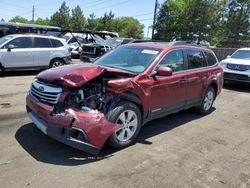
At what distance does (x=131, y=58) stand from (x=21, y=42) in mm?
7526

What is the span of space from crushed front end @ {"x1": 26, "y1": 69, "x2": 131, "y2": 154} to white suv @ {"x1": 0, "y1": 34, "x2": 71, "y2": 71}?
744 cm

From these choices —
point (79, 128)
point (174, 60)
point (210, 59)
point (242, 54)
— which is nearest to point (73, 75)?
point (79, 128)

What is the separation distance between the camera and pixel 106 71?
4805 mm

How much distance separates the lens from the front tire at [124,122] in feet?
15.2

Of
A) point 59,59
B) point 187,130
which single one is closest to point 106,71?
point 187,130

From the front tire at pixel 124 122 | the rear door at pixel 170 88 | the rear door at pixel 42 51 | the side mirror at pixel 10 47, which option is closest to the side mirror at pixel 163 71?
the rear door at pixel 170 88

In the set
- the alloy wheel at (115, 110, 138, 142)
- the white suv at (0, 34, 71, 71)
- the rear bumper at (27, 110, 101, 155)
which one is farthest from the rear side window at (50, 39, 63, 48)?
the rear bumper at (27, 110, 101, 155)

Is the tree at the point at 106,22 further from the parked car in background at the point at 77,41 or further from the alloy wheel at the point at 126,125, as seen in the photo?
the alloy wheel at the point at 126,125

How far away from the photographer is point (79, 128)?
166 inches

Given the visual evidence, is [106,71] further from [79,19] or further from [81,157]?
[79,19]

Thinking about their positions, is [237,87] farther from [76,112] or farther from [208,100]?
[76,112]

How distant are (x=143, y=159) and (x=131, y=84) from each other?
1.21 metres

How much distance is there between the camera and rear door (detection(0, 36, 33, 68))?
11477mm

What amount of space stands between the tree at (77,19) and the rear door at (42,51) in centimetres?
5374
